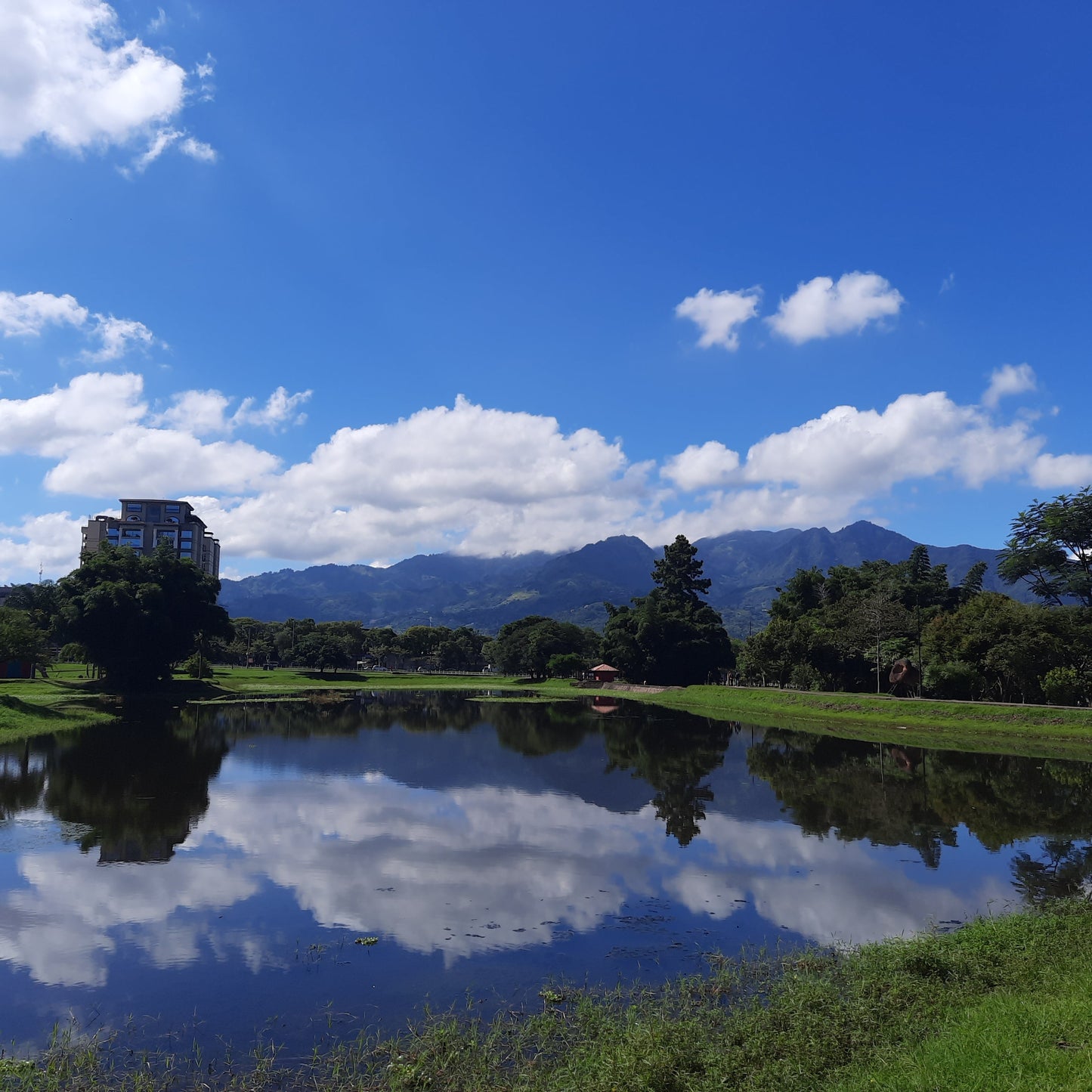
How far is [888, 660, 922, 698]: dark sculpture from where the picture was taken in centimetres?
5909

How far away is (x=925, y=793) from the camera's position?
1139 inches

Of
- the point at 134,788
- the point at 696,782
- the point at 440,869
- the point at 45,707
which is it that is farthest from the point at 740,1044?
the point at 45,707

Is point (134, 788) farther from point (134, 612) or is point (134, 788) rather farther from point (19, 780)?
point (134, 612)

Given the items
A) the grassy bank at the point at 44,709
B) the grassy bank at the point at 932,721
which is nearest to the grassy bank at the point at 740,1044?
the grassy bank at the point at 932,721

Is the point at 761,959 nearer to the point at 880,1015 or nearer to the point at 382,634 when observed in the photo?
the point at 880,1015

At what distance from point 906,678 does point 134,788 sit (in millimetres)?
53370

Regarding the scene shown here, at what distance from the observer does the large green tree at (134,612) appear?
61219 millimetres

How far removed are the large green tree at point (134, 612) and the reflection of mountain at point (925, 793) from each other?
49.6 metres

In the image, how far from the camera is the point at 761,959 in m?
12.6

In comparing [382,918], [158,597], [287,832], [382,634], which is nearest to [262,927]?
[382,918]

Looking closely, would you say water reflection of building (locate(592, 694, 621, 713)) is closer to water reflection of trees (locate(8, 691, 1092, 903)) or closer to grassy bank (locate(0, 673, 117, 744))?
water reflection of trees (locate(8, 691, 1092, 903))

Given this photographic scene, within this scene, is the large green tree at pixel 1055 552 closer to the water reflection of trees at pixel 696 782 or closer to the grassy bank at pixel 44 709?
the water reflection of trees at pixel 696 782

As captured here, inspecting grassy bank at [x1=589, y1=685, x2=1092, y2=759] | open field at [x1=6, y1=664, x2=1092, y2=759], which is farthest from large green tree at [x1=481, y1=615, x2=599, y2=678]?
grassy bank at [x1=589, y1=685, x2=1092, y2=759]

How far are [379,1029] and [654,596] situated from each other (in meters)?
85.7
